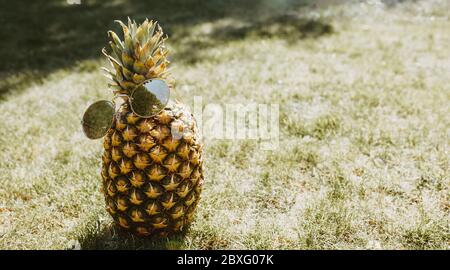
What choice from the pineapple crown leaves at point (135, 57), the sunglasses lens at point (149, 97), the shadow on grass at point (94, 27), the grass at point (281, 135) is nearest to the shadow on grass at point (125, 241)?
the grass at point (281, 135)

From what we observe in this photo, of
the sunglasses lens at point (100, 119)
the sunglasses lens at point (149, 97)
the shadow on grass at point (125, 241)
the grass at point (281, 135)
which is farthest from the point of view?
the grass at point (281, 135)

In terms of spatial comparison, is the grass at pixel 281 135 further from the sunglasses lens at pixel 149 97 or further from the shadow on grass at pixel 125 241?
the sunglasses lens at pixel 149 97

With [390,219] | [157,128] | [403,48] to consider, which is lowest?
[390,219]

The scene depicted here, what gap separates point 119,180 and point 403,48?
5.62 meters

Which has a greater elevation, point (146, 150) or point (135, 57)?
point (135, 57)

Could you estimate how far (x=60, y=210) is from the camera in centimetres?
355

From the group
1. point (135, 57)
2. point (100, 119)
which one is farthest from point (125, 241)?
point (135, 57)

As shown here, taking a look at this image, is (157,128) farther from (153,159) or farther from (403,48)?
(403,48)

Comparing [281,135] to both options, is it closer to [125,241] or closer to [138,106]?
[125,241]

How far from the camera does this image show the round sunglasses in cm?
264

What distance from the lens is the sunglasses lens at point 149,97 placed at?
2.63m

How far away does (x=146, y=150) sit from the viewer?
2699mm

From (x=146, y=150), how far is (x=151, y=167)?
12 centimetres
